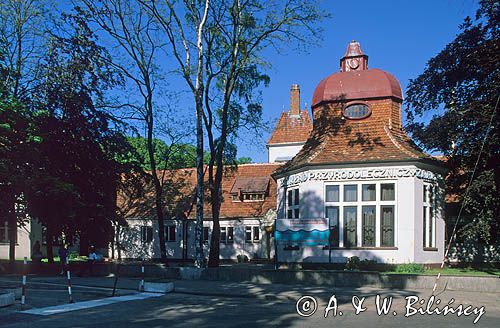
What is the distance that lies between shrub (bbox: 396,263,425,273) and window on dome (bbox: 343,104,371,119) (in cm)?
854

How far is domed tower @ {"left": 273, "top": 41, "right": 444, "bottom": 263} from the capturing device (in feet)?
84.2

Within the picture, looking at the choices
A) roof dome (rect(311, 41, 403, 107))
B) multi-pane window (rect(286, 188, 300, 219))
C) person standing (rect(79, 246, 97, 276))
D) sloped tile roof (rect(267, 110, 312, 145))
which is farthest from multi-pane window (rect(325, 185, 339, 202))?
sloped tile roof (rect(267, 110, 312, 145))

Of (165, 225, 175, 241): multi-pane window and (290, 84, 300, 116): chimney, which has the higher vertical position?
(290, 84, 300, 116): chimney

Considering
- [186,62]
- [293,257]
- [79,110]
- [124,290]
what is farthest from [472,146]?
[79,110]

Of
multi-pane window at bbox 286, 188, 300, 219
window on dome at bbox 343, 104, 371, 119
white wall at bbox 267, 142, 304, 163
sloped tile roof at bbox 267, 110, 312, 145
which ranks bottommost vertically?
multi-pane window at bbox 286, 188, 300, 219

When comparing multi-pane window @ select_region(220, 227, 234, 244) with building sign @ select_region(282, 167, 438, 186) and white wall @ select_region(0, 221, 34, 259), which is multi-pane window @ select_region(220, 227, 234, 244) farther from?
white wall @ select_region(0, 221, 34, 259)

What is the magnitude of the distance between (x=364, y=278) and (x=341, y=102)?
41.9ft

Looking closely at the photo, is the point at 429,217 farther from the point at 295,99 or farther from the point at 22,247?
the point at 295,99

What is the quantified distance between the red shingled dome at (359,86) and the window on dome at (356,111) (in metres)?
0.49

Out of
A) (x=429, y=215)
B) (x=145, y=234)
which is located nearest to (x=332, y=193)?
(x=429, y=215)

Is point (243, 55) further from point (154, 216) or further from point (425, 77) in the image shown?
point (154, 216)

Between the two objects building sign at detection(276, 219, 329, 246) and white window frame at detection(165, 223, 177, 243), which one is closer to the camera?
building sign at detection(276, 219, 329, 246)

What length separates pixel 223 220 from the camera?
41.8 metres

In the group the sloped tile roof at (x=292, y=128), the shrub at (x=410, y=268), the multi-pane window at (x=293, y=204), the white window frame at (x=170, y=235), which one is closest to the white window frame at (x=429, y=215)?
the shrub at (x=410, y=268)
